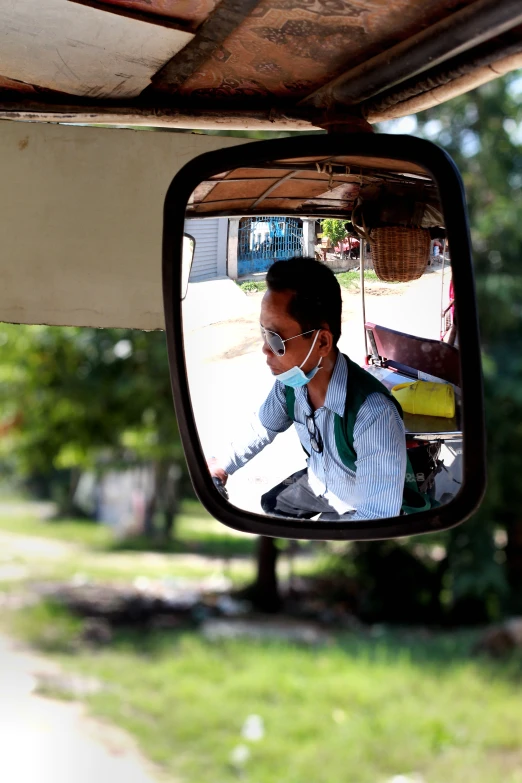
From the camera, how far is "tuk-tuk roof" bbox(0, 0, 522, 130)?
1.21m

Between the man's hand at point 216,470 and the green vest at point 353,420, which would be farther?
the man's hand at point 216,470

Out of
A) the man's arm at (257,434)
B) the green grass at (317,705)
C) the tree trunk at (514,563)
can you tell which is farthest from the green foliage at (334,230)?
the tree trunk at (514,563)

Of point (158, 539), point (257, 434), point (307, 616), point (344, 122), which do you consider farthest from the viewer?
point (158, 539)

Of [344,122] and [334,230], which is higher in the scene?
[344,122]

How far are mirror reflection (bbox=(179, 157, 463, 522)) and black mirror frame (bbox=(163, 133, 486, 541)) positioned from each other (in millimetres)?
15

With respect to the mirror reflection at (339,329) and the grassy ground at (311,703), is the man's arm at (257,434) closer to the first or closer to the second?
the mirror reflection at (339,329)

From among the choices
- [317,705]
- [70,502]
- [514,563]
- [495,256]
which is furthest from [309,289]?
[70,502]

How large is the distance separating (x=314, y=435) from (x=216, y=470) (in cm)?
19

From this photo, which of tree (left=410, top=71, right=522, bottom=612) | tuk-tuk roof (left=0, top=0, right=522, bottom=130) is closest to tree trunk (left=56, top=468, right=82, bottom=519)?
tree (left=410, top=71, right=522, bottom=612)

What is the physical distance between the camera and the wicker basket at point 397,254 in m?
1.25

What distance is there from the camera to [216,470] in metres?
1.43

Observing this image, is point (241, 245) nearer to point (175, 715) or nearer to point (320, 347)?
point (320, 347)

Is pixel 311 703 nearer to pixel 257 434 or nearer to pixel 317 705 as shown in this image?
pixel 317 705

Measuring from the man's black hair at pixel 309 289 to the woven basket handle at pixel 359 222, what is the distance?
67 millimetres
